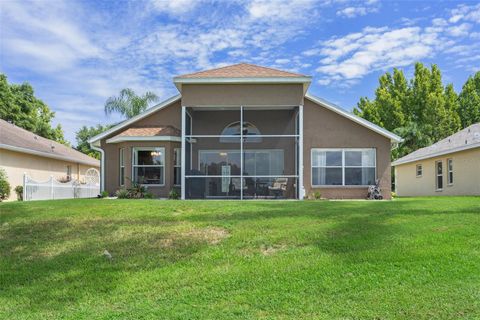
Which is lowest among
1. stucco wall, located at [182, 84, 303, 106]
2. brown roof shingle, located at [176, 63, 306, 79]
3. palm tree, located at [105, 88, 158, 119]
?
stucco wall, located at [182, 84, 303, 106]

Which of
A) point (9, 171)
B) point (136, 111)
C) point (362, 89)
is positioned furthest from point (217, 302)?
point (362, 89)

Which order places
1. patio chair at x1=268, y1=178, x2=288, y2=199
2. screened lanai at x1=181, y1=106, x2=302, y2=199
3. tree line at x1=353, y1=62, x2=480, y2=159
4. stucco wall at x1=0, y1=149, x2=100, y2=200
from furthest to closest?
tree line at x1=353, y1=62, x2=480, y2=159
stucco wall at x1=0, y1=149, x2=100, y2=200
screened lanai at x1=181, y1=106, x2=302, y2=199
patio chair at x1=268, y1=178, x2=288, y2=199

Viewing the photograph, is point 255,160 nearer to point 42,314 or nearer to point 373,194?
point 373,194

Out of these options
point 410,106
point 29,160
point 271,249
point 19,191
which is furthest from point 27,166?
point 410,106

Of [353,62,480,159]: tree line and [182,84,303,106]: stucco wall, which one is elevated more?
[353,62,480,159]: tree line

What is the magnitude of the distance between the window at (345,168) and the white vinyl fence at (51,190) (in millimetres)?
12176

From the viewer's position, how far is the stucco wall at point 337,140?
1822 cm

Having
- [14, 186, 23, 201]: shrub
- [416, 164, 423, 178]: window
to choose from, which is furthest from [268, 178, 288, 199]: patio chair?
[416, 164, 423, 178]: window

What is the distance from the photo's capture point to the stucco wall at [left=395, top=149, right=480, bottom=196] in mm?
21156

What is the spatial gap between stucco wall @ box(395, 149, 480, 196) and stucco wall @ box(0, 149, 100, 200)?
73.6 feet

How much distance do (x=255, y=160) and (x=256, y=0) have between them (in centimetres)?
717

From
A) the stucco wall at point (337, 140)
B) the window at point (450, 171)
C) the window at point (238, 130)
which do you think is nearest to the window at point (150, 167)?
the window at point (238, 130)

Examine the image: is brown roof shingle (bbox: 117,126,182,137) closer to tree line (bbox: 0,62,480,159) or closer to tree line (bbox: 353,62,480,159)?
tree line (bbox: 0,62,480,159)

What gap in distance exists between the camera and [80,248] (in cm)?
745
